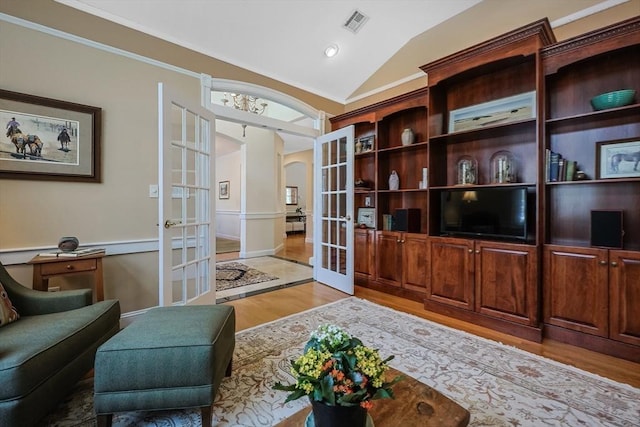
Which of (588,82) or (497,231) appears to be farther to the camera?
(497,231)

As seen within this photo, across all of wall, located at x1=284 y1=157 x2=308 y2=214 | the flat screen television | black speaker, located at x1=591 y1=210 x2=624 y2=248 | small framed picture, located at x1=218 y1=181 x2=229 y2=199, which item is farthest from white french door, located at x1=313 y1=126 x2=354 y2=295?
wall, located at x1=284 y1=157 x2=308 y2=214

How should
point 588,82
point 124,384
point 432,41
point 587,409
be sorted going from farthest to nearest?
point 432,41 → point 588,82 → point 587,409 → point 124,384

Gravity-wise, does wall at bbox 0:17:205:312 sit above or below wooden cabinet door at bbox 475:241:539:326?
above

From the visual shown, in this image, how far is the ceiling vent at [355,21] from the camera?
3426 millimetres

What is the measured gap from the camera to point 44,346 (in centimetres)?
138

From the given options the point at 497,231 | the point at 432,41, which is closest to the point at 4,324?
the point at 497,231

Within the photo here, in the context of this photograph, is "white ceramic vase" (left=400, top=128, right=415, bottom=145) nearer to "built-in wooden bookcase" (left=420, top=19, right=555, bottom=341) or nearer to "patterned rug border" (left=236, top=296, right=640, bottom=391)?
"built-in wooden bookcase" (left=420, top=19, right=555, bottom=341)

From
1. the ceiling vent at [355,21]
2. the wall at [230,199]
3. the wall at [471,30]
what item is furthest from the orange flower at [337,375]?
the wall at [230,199]

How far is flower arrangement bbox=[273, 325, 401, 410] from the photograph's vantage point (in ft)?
2.79

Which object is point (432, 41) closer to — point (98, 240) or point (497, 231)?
point (497, 231)

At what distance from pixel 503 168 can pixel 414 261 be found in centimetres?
136

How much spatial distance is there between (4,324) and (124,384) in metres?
0.91

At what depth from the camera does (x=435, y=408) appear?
1.07 metres

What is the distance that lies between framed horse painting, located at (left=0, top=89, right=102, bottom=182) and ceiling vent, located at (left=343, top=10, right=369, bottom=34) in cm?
289
